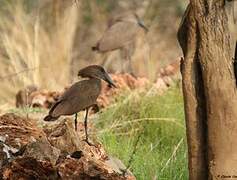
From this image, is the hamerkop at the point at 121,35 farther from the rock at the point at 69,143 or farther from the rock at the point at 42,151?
the rock at the point at 42,151

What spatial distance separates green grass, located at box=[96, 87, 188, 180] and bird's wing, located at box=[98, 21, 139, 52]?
2769 mm

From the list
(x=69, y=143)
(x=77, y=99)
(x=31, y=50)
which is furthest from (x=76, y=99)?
(x=31, y=50)

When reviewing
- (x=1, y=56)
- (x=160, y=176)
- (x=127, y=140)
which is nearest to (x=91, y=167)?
(x=160, y=176)

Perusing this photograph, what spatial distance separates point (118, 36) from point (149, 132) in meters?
3.90

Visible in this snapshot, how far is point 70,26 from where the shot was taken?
12023mm

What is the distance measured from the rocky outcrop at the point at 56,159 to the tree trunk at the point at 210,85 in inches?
17.1

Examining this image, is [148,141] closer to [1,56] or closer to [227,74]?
[227,74]

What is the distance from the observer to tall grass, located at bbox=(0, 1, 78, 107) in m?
10.5

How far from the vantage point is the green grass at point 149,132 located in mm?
5562

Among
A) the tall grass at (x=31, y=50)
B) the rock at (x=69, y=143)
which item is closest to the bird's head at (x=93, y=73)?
the rock at (x=69, y=143)

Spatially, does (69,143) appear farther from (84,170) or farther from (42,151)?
(84,170)

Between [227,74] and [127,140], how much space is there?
2277mm

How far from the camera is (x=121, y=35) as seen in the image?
10.8m

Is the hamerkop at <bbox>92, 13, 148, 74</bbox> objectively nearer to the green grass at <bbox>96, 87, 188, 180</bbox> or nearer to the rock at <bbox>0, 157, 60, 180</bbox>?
the green grass at <bbox>96, 87, 188, 180</bbox>
